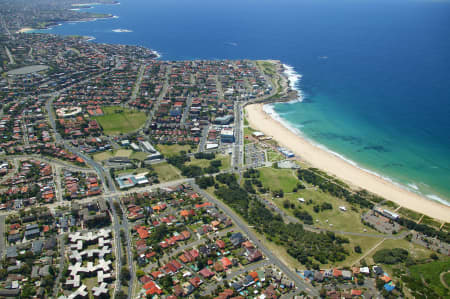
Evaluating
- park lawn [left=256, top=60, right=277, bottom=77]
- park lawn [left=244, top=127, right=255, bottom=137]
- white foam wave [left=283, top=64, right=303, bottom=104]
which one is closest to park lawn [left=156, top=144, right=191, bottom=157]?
park lawn [left=244, top=127, right=255, bottom=137]

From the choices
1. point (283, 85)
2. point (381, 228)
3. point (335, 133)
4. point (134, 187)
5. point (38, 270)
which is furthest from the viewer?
point (283, 85)

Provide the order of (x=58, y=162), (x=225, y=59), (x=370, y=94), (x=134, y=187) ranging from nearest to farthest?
(x=134, y=187)
(x=58, y=162)
(x=370, y=94)
(x=225, y=59)

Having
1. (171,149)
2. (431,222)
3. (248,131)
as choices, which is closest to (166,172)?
(171,149)

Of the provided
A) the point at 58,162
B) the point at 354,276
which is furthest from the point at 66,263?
the point at 354,276

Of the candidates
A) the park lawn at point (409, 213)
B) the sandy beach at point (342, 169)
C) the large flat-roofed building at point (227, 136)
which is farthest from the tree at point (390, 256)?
the large flat-roofed building at point (227, 136)

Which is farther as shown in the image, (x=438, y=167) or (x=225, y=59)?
(x=225, y=59)

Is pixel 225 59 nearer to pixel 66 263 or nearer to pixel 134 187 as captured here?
pixel 134 187

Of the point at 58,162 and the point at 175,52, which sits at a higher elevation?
the point at 175,52
